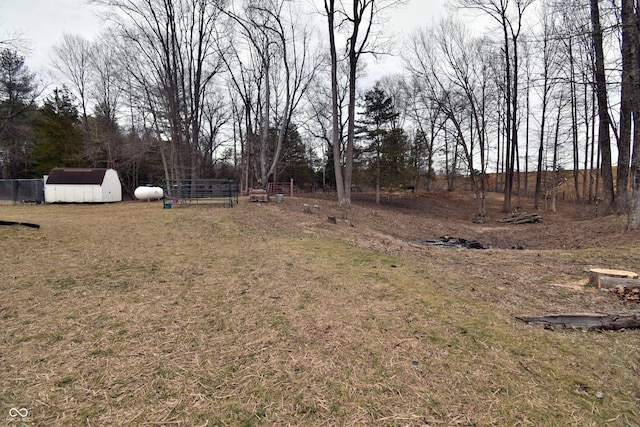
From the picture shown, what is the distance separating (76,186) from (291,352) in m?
18.9

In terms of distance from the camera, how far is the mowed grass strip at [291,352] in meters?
1.97

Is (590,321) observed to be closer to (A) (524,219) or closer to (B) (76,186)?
(A) (524,219)

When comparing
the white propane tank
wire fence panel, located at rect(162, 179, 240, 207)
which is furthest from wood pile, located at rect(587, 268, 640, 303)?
the white propane tank

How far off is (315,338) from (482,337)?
60.6 inches

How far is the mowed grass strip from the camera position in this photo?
1.97 meters

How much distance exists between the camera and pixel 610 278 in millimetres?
4125

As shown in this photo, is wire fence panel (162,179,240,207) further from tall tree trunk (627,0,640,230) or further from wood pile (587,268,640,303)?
tall tree trunk (627,0,640,230)

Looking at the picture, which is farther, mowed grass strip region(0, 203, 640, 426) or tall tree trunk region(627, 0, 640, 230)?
tall tree trunk region(627, 0, 640, 230)

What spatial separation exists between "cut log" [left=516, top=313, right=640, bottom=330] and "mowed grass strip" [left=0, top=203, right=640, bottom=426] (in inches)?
4.9

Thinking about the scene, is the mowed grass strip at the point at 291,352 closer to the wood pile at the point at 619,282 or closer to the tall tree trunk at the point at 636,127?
the wood pile at the point at 619,282

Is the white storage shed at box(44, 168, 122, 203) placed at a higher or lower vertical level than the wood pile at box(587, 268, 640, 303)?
higher

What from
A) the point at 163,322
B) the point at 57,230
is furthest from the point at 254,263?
the point at 57,230

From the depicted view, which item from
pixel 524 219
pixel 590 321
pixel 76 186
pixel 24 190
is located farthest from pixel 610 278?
pixel 24 190

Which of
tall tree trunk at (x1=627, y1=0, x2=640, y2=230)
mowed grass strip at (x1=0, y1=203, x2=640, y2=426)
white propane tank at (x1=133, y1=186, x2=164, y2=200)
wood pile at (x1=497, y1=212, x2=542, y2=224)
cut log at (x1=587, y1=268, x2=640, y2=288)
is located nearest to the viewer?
mowed grass strip at (x1=0, y1=203, x2=640, y2=426)
